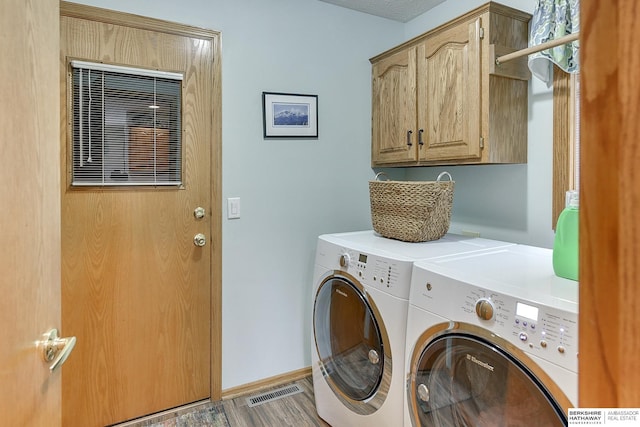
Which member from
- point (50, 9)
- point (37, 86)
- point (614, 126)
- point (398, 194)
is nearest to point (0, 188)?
point (37, 86)

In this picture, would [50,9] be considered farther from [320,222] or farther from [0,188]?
[320,222]

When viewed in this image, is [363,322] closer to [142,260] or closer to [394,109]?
[142,260]

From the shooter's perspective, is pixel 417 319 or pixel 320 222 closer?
pixel 417 319

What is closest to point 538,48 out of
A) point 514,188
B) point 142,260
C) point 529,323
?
point 514,188

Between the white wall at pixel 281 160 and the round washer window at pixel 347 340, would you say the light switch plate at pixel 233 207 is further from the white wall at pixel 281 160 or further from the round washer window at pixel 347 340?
the round washer window at pixel 347 340

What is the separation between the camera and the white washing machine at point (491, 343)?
87cm

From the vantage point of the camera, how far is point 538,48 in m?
1.54

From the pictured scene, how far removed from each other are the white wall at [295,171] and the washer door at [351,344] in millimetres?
498

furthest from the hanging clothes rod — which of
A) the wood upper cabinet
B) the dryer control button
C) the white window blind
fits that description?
the white window blind

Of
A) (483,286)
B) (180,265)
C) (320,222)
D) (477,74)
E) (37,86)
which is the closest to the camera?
(37,86)

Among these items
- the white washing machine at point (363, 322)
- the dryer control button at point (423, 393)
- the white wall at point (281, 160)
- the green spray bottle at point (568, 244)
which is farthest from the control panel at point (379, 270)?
the white wall at point (281, 160)

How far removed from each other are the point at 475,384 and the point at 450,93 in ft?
4.73

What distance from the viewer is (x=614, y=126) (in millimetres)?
337

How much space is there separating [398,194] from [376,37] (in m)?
1.37
